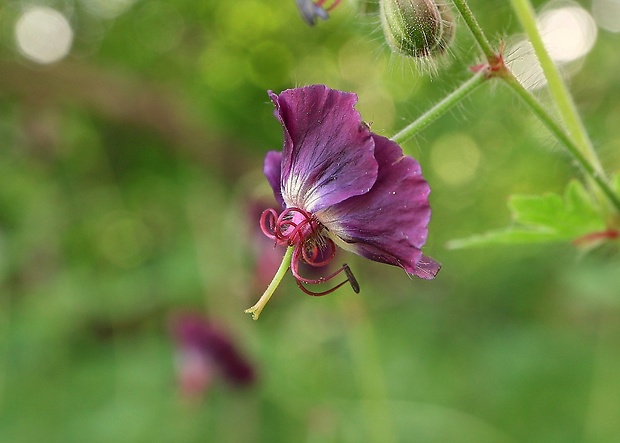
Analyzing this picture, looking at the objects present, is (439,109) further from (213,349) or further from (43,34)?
(43,34)

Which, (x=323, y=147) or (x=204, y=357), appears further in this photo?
(x=204, y=357)

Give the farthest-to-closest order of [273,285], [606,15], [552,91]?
[606,15]
[552,91]
[273,285]

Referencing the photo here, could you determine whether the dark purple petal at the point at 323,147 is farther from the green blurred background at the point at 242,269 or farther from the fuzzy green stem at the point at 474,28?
the green blurred background at the point at 242,269

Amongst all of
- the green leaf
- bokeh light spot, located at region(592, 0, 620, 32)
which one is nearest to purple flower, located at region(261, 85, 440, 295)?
the green leaf

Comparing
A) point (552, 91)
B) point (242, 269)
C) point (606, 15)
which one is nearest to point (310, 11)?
point (552, 91)

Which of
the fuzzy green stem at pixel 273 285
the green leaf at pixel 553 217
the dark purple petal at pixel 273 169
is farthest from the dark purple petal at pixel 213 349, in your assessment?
the fuzzy green stem at pixel 273 285

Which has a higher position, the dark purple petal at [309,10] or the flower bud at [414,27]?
the dark purple petal at [309,10]
